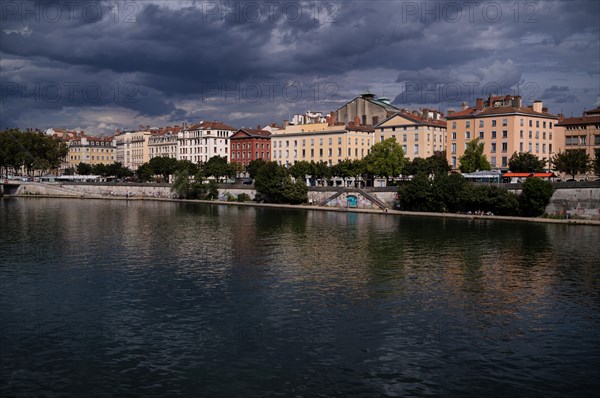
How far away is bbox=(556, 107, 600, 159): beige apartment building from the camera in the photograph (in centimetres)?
10481

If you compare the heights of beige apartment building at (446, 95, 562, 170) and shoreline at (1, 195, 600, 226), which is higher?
beige apartment building at (446, 95, 562, 170)

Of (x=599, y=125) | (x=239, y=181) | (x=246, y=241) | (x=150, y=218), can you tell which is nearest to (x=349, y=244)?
(x=246, y=241)

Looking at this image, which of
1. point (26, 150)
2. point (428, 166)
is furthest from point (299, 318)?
point (26, 150)

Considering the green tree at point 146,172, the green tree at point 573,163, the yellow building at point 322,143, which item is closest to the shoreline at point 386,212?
the green tree at point 146,172

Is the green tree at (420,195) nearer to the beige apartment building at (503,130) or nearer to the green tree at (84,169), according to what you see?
the beige apartment building at (503,130)

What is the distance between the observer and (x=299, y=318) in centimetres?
2919

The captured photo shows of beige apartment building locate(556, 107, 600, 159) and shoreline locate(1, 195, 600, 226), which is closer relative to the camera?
shoreline locate(1, 195, 600, 226)

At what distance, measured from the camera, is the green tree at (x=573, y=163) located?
3667 inches

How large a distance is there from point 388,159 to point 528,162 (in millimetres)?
22805

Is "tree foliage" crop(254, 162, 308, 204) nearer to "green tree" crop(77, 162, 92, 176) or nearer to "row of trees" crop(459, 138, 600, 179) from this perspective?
"row of trees" crop(459, 138, 600, 179)

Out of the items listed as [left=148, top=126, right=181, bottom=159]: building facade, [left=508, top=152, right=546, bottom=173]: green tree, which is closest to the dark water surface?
[left=508, top=152, right=546, bottom=173]: green tree

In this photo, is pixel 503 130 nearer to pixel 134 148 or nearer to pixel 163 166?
pixel 163 166

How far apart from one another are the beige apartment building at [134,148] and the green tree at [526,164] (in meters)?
123

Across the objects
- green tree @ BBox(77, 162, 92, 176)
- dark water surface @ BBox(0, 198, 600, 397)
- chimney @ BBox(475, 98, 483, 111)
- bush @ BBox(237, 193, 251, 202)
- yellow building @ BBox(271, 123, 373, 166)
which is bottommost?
dark water surface @ BBox(0, 198, 600, 397)
